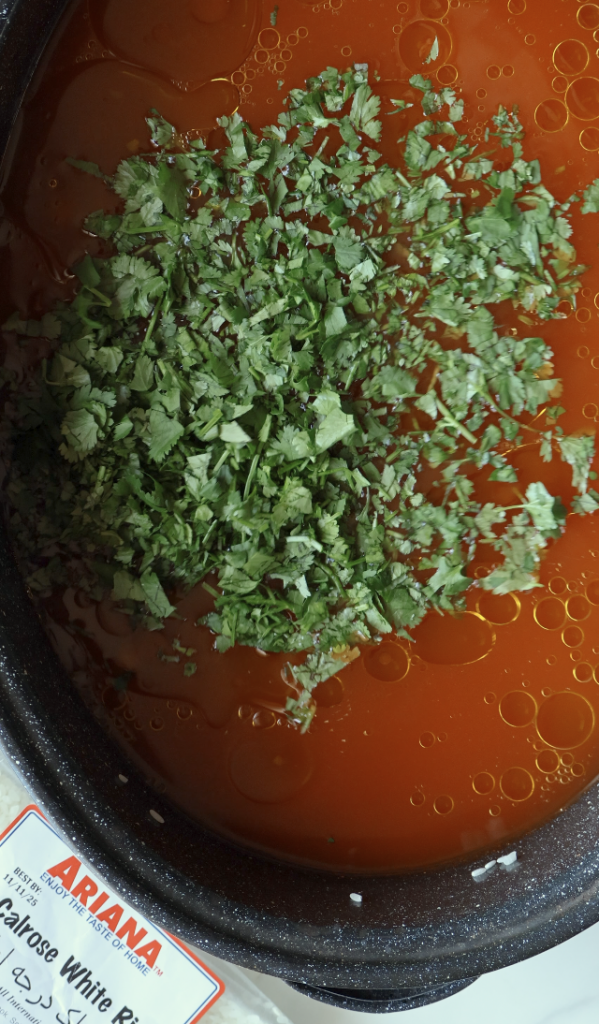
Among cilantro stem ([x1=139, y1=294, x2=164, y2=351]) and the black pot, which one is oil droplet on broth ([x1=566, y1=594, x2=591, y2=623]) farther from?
cilantro stem ([x1=139, y1=294, x2=164, y2=351])

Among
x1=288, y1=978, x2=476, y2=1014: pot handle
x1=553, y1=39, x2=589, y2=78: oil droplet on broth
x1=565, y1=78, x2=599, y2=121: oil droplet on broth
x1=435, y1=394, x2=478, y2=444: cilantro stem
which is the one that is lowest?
x1=288, y1=978, x2=476, y2=1014: pot handle

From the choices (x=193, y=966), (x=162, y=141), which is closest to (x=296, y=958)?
(x=193, y=966)

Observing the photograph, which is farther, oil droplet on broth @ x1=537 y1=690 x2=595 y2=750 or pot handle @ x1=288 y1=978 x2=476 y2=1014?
oil droplet on broth @ x1=537 y1=690 x2=595 y2=750

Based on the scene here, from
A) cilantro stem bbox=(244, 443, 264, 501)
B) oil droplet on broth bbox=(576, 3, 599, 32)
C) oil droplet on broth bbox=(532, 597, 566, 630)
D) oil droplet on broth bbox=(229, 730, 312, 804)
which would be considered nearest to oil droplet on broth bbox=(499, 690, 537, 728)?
oil droplet on broth bbox=(532, 597, 566, 630)

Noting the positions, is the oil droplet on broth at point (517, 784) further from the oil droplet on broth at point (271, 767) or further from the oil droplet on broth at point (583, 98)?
the oil droplet on broth at point (583, 98)

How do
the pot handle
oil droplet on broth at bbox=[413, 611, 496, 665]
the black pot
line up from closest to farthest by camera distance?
the black pot → the pot handle → oil droplet on broth at bbox=[413, 611, 496, 665]

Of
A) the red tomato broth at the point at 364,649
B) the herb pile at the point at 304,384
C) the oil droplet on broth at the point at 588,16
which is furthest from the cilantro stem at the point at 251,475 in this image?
the oil droplet on broth at the point at 588,16

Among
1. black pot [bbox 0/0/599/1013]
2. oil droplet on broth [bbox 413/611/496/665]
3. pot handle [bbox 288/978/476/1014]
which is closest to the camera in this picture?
black pot [bbox 0/0/599/1013]

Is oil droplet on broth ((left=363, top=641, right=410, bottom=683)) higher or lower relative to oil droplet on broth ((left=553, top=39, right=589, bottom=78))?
lower
